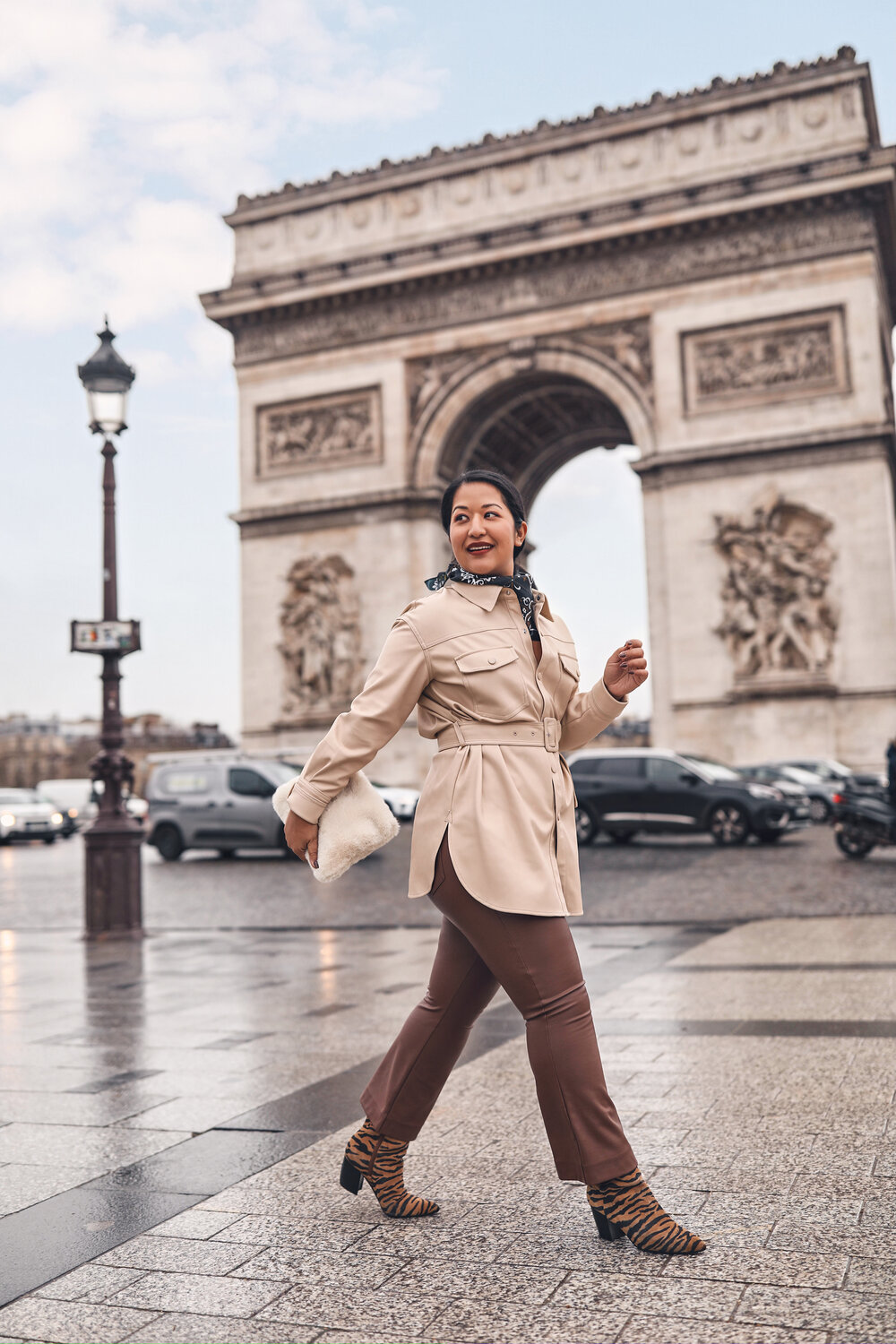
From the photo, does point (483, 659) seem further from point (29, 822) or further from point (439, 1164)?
point (29, 822)

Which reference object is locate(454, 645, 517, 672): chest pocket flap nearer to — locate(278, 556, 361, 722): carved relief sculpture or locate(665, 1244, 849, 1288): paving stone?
locate(665, 1244, 849, 1288): paving stone

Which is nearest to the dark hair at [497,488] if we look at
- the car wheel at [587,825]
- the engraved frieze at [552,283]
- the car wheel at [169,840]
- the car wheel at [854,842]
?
the car wheel at [854,842]

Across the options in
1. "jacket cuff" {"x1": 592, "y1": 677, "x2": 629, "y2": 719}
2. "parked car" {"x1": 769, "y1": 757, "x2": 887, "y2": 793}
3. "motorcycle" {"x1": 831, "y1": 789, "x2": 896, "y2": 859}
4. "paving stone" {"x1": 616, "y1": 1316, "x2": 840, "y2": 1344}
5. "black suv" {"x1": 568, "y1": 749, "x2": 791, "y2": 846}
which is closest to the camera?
"paving stone" {"x1": 616, "y1": 1316, "x2": 840, "y2": 1344}

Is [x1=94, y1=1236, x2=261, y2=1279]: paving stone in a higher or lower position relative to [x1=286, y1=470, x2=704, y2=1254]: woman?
lower

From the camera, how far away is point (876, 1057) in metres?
4.68

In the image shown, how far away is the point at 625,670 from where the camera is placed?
10.9ft

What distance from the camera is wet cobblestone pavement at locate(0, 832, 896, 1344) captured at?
257 cm

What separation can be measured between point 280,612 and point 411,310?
7186mm

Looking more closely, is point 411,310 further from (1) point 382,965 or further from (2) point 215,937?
(1) point 382,965

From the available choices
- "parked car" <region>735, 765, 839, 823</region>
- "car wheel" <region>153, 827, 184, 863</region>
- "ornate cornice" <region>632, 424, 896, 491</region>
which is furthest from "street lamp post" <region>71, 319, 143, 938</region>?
"ornate cornice" <region>632, 424, 896, 491</region>

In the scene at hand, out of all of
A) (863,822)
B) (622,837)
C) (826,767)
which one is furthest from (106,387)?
(826,767)

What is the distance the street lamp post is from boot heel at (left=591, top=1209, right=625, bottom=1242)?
799 cm

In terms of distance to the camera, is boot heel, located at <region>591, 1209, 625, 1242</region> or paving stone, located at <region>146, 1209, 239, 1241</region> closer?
boot heel, located at <region>591, 1209, 625, 1242</region>

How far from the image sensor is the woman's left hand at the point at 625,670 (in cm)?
329
